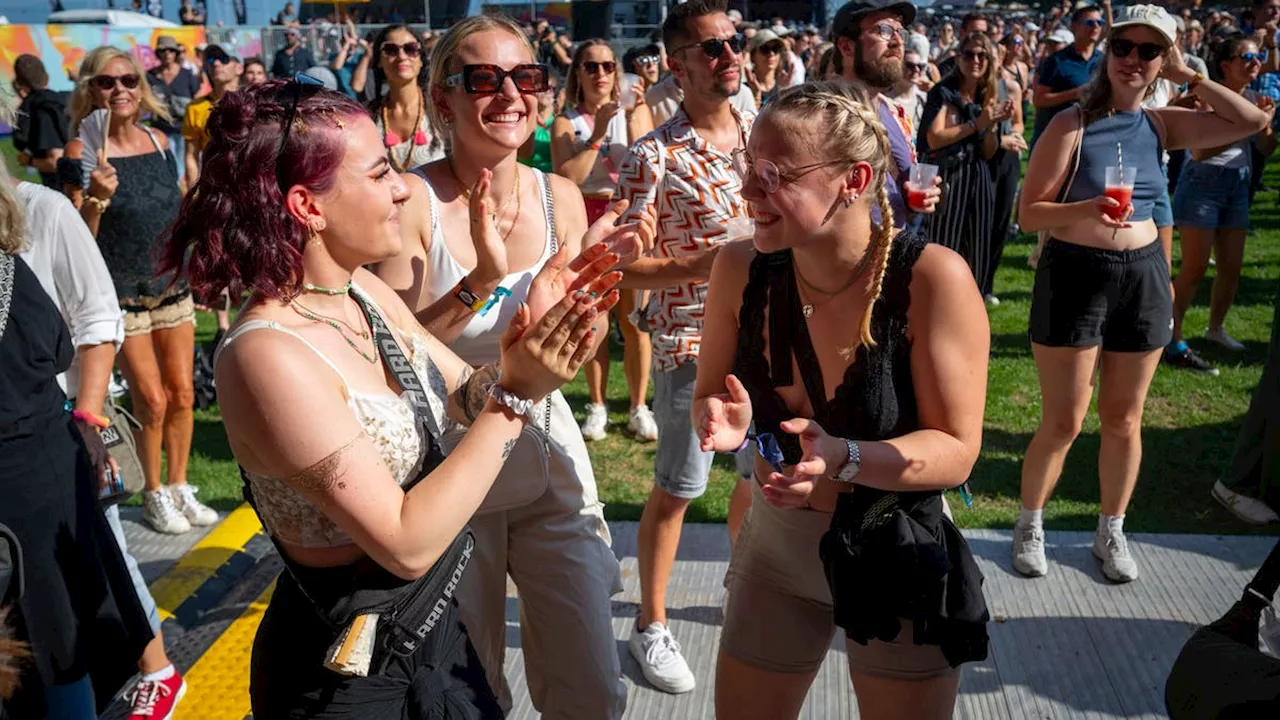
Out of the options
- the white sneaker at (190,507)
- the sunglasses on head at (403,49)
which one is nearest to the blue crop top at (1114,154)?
the sunglasses on head at (403,49)

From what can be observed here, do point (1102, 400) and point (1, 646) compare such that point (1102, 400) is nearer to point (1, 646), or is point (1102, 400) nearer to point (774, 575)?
point (774, 575)

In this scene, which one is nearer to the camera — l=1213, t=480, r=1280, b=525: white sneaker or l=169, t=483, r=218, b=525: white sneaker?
l=1213, t=480, r=1280, b=525: white sneaker

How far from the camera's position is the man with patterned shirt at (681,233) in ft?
12.3

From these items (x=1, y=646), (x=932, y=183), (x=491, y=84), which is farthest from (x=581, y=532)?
(x=932, y=183)

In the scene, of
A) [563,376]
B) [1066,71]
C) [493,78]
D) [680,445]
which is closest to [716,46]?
[493,78]

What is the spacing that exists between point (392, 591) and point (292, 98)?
1.02 metres

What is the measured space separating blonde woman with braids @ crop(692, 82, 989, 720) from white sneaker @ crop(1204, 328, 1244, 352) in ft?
20.6

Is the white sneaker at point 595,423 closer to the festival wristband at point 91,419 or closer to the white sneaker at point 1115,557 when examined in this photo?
the white sneaker at point 1115,557

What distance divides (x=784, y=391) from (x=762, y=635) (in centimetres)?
59

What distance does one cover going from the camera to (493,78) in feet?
9.96

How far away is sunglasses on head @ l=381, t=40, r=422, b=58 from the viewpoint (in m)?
6.13

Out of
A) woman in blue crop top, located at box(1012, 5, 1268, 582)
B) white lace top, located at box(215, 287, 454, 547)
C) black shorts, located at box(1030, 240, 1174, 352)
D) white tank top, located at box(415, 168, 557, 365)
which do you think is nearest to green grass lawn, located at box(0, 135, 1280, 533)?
woman in blue crop top, located at box(1012, 5, 1268, 582)

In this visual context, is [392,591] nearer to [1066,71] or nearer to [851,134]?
[851,134]

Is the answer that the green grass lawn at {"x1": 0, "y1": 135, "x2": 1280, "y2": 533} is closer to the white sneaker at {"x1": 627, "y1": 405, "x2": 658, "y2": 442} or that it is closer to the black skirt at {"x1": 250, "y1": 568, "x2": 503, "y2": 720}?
the white sneaker at {"x1": 627, "y1": 405, "x2": 658, "y2": 442}
